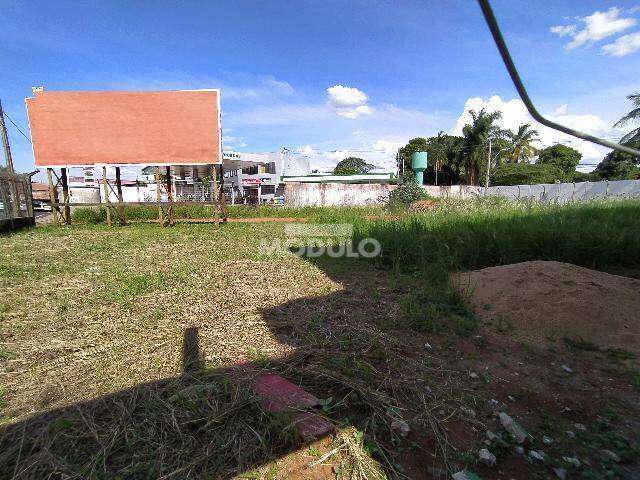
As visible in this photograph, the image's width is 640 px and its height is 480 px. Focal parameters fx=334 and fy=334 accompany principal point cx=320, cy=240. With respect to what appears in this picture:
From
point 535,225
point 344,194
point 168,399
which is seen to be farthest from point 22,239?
point 344,194

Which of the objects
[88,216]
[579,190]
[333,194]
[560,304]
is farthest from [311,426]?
[579,190]

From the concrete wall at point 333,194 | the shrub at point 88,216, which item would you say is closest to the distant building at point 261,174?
Answer: the concrete wall at point 333,194

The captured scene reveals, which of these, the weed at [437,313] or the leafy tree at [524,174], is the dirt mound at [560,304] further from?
the leafy tree at [524,174]

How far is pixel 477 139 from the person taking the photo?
36906mm

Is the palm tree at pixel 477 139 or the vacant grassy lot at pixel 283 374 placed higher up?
the palm tree at pixel 477 139

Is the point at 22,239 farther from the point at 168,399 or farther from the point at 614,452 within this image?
the point at 614,452

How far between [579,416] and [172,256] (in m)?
6.69

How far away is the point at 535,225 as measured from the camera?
6.16 m

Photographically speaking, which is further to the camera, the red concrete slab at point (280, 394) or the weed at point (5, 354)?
the weed at point (5, 354)

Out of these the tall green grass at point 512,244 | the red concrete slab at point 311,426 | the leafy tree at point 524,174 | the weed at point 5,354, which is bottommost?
the weed at point 5,354

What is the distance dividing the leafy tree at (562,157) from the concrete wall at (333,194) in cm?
3491

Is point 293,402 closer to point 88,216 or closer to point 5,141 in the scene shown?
point 88,216

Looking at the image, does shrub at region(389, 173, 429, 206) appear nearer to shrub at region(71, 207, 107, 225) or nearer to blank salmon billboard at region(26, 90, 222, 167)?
blank salmon billboard at region(26, 90, 222, 167)

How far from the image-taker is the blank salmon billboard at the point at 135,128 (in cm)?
1159
